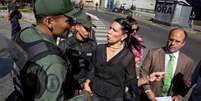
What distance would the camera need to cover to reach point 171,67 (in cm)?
458

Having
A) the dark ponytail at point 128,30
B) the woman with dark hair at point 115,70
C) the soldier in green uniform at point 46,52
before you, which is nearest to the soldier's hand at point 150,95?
the woman with dark hair at point 115,70

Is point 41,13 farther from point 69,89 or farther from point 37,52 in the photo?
point 69,89

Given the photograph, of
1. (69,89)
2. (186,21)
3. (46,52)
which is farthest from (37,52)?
(186,21)

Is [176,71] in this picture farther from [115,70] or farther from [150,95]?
[115,70]

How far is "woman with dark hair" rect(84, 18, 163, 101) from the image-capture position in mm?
4098

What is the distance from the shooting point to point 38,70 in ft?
8.29

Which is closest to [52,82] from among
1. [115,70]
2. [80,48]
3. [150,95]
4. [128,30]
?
[115,70]

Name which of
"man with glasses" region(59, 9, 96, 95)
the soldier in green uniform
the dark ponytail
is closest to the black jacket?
the dark ponytail

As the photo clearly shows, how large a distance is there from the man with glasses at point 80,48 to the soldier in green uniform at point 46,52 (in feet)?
5.85

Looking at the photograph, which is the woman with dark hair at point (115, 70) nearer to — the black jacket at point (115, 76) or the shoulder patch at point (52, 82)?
the black jacket at point (115, 76)

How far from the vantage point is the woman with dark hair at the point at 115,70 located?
13.4 feet

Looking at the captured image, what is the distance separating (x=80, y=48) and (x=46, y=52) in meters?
2.59

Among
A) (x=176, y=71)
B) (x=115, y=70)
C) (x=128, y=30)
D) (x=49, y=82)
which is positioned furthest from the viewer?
(x=176, y=71)

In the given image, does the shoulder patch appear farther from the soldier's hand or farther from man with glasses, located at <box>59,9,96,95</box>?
the soldier's hand
